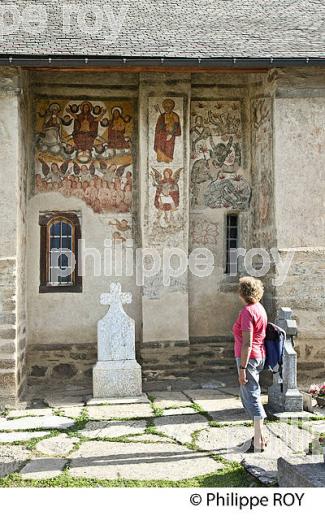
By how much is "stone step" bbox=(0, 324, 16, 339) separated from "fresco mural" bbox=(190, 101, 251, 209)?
3865 millimetres

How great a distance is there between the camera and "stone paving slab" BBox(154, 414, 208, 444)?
6.85 m

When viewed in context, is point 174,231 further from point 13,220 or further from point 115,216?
point 13,220

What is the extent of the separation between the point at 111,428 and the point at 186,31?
627 cm

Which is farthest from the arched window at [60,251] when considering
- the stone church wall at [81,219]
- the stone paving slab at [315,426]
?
the stone paving slab at [315,426]

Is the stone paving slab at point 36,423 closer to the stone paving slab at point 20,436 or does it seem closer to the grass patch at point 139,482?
the stone paving slab at point 20,436

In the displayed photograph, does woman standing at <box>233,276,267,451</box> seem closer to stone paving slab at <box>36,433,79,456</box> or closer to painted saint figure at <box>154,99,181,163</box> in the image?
stone paving slab at <box>36,433,79,456</box>

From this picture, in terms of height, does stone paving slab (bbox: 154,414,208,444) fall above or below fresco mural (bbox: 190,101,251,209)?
A: below

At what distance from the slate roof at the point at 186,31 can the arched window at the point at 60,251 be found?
2827mm

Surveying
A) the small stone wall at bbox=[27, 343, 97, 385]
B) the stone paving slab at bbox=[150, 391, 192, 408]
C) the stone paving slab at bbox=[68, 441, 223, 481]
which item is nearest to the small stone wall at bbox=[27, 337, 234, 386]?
the small stone wall at bbox=[27, 343, 97, 385]

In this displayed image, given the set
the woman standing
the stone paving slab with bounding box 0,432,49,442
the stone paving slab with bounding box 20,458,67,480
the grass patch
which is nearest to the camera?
the grass patch

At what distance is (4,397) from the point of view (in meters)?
8.57

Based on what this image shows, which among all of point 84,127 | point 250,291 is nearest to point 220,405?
point 250,291

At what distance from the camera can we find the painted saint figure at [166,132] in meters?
10.3

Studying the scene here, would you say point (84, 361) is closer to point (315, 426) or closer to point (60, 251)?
point (60, 251)
